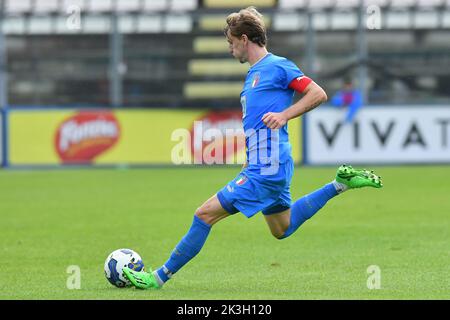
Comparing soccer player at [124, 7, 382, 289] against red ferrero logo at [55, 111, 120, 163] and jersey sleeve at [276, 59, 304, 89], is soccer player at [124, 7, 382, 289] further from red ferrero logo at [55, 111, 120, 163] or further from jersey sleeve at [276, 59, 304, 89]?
red ferrero logo at [55, 111, 120, 163]

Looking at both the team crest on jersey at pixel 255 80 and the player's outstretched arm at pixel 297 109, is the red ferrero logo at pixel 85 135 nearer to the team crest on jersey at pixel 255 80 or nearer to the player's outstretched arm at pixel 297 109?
the team crest on jersey at pixel 255 80

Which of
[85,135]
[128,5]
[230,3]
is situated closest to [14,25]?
[128,5]

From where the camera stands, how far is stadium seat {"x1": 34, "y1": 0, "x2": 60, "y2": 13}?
26.5m

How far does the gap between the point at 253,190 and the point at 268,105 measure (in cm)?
62

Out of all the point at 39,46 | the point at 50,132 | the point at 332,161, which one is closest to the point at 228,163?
the point at 332,161

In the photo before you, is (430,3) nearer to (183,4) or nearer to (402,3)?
(402,3)

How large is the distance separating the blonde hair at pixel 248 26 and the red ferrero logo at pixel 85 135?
15263 millimetres

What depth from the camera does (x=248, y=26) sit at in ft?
27.9

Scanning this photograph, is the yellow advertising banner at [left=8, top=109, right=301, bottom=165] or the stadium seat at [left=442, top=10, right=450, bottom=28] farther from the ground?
the stadium seat at [left=442, top=10, right=450, bottom=28]

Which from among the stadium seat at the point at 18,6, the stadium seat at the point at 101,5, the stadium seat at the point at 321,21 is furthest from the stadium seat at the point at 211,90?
the stadium seat at the point at 18,6

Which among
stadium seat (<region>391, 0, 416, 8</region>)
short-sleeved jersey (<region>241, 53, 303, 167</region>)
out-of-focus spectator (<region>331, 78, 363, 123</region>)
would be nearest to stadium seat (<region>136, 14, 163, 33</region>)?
out-of-focus spectator (<region>331, 78, 363, 123</region>)

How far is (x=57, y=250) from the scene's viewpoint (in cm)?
1128

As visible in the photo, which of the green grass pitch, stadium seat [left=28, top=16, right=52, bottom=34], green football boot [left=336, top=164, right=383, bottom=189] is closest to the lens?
the green grass pitch
